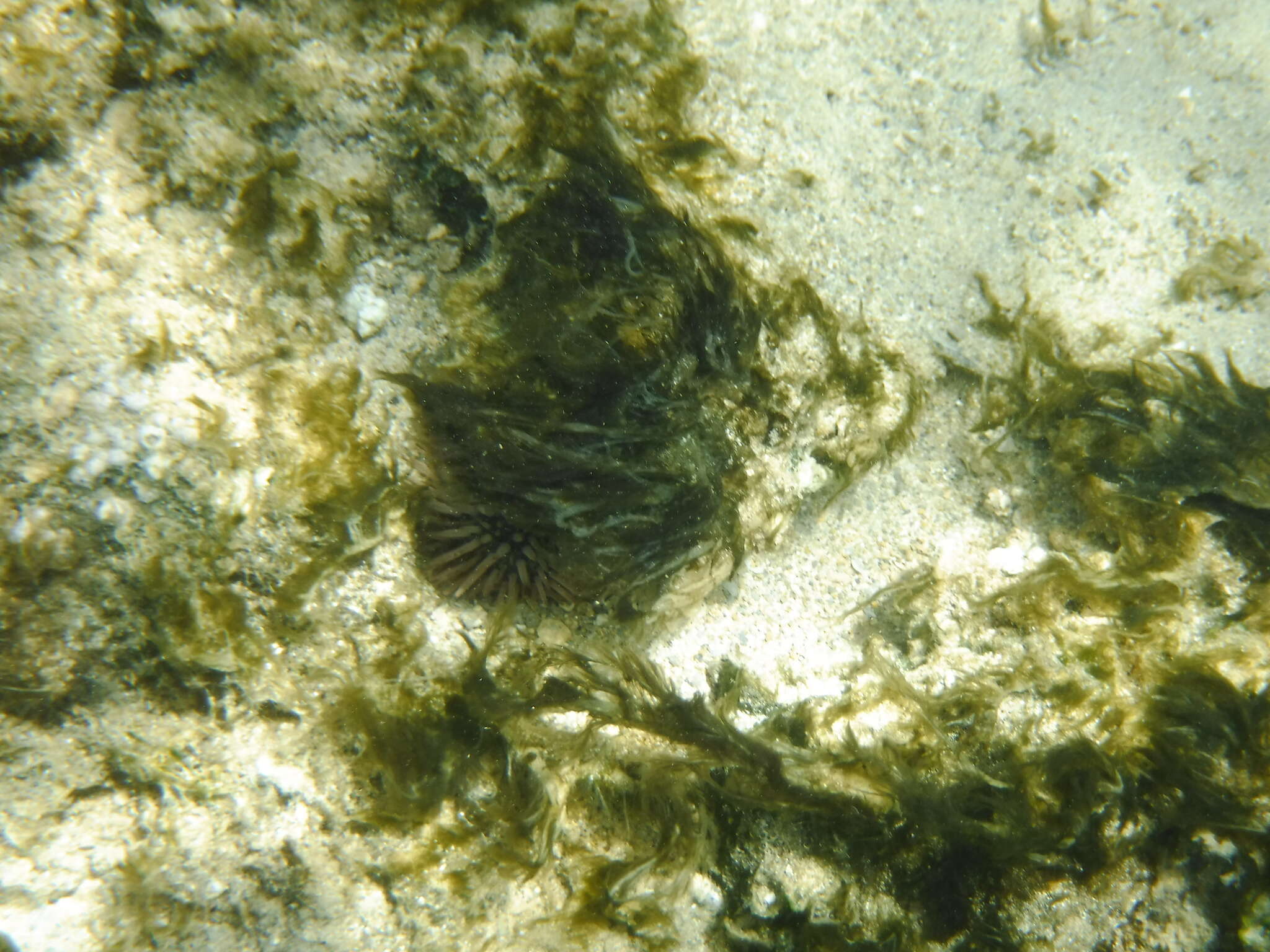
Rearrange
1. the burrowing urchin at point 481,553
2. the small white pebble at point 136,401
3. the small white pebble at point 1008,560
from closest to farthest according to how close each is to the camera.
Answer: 1. the small white pebble at point 136,401
2. the burrowing urchin at point 481,553
3. the small white pebble at point 1008,560

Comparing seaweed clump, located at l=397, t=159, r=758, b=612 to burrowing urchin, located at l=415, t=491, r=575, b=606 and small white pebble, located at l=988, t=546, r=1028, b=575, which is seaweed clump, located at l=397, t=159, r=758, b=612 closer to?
burrowing urchin, located at l=415, t=491, r=575, b=606

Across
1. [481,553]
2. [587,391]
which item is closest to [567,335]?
[587,391]

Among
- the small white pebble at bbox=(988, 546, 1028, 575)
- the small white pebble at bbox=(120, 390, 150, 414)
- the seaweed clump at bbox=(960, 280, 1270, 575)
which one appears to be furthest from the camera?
the small white pebble at bbox=(988, 546, 1028, 575)

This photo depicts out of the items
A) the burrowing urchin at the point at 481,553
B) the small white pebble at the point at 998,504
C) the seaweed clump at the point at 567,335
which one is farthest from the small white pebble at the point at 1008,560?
the burrowing urchin at the point at 481,553

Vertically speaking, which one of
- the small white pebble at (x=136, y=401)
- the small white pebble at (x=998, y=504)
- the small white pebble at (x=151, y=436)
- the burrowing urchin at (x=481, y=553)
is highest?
the small white pebble at (x=998, y=504)

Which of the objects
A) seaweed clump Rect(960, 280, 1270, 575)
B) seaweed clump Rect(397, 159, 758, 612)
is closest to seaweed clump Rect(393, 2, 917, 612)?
seaweed clump Rect(397, 159, 758, 612)

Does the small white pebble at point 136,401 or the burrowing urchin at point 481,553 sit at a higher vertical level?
the burrowing urchin at point 481,553

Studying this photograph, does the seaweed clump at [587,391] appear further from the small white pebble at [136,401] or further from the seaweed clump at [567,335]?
the small white pebble at [136,401]

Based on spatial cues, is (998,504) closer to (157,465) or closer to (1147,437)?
(1147,437)

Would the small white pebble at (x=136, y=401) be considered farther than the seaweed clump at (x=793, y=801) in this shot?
No
